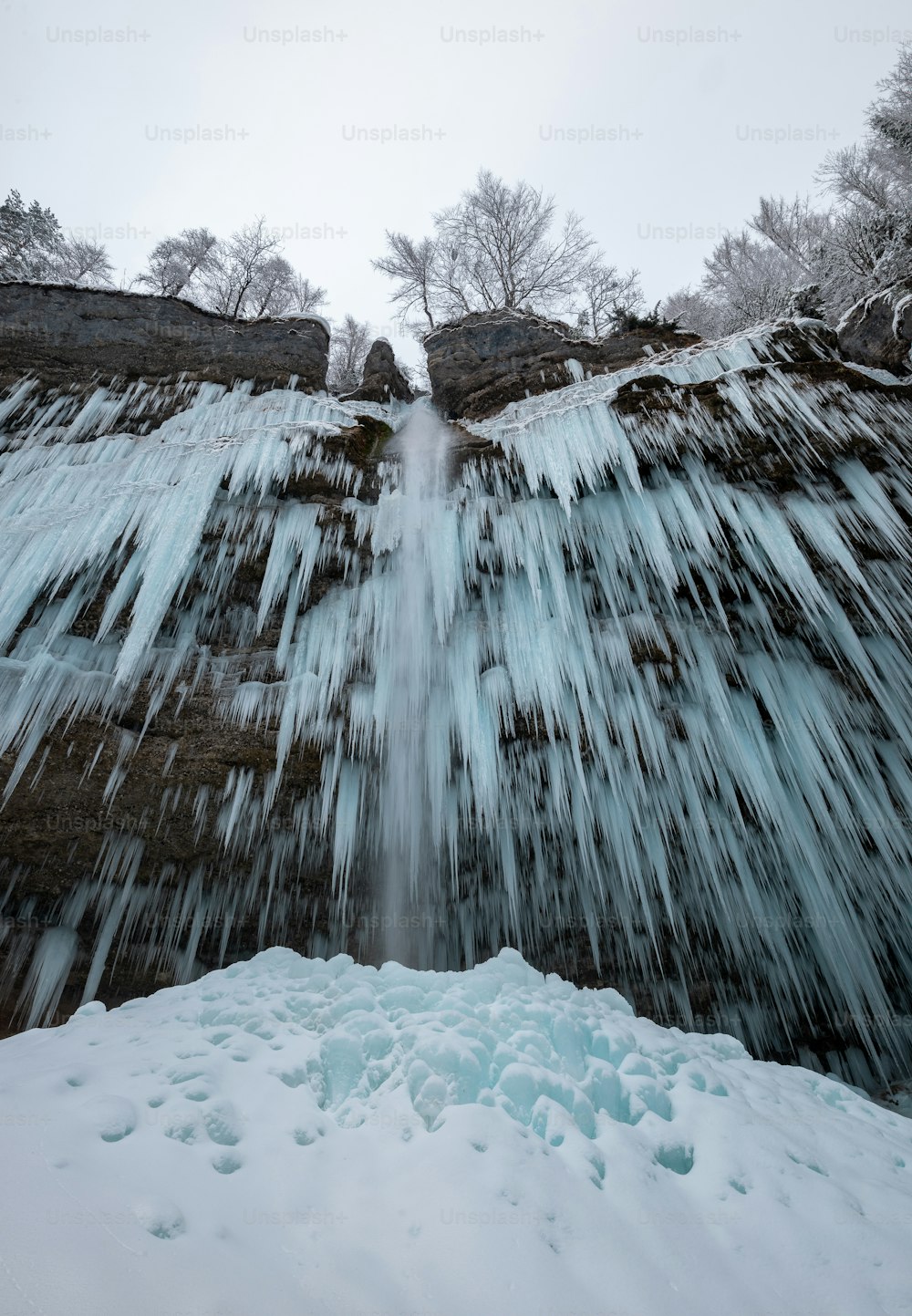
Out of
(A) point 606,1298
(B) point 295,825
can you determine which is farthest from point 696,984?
(A) point 606,1298

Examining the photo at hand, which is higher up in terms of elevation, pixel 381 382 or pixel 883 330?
pixel 381 382

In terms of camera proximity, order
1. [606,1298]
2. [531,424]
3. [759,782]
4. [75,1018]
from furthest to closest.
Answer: [531,424], [759,782], [75,1018], [606,1298]

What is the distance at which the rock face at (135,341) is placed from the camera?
888 cm

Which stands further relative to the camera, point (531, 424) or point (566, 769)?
point (531, 424)

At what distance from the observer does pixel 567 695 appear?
522cm

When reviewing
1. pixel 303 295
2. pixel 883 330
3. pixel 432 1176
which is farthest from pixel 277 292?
pixel 432 1176

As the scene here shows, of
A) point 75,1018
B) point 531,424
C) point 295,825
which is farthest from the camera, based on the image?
point 531,424

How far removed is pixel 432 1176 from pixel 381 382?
430 inches

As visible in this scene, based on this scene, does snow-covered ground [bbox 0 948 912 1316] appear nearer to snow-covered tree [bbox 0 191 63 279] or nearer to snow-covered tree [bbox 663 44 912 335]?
snow-covered tree [bbox 663 44 912 335]

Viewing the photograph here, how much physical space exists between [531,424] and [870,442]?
312 cm

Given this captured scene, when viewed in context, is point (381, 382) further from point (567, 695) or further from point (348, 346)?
point (348, 346)

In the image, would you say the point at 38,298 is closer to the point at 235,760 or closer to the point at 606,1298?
the point at 235,760

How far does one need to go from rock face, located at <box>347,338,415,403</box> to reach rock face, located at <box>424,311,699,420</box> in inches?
28.1

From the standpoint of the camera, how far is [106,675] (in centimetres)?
520
